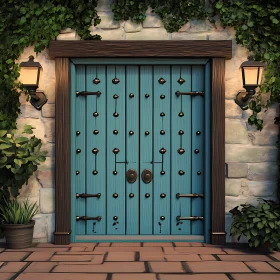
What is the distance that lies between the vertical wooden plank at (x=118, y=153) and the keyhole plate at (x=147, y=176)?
222 mm

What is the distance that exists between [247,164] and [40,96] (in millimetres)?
2383

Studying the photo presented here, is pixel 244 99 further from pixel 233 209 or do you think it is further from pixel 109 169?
pixel 109 169

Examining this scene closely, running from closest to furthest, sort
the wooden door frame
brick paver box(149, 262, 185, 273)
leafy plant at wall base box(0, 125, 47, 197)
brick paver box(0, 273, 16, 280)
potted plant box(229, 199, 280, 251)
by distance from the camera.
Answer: brick paver box(0, 273, 16, 280), brick paver box(149, 262, 185, 273), potted plant box(229, 199, 280, 251), leafy plant at wall base box(0, 125, 47, 197), the wooden door frame

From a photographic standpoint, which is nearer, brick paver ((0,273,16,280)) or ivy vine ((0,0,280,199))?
brick paver ((0,273,16,280))

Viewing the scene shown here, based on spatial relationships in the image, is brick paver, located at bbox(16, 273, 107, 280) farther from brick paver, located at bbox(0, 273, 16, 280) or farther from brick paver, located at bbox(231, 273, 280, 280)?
brick paver, located at bbox(231, 273, 280, 280)

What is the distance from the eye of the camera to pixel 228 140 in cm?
493

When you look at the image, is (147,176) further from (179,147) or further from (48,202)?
(48,202)

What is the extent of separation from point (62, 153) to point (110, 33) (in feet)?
4.65

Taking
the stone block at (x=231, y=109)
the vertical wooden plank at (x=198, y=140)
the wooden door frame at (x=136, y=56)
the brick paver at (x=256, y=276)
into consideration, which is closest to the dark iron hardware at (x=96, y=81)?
the wooden door frame at (x=136, y=56)

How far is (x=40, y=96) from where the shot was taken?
16.0ft

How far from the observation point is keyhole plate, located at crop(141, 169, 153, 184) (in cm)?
499

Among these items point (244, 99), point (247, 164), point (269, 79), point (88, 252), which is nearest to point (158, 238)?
point (88, 252)

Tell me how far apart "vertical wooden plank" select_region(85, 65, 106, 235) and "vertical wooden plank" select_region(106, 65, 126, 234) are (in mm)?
56

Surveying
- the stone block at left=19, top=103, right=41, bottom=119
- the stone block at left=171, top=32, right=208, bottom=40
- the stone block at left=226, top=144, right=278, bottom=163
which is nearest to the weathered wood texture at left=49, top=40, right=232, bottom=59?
the stone block at left=171, top=32, right=208, bottom=40
